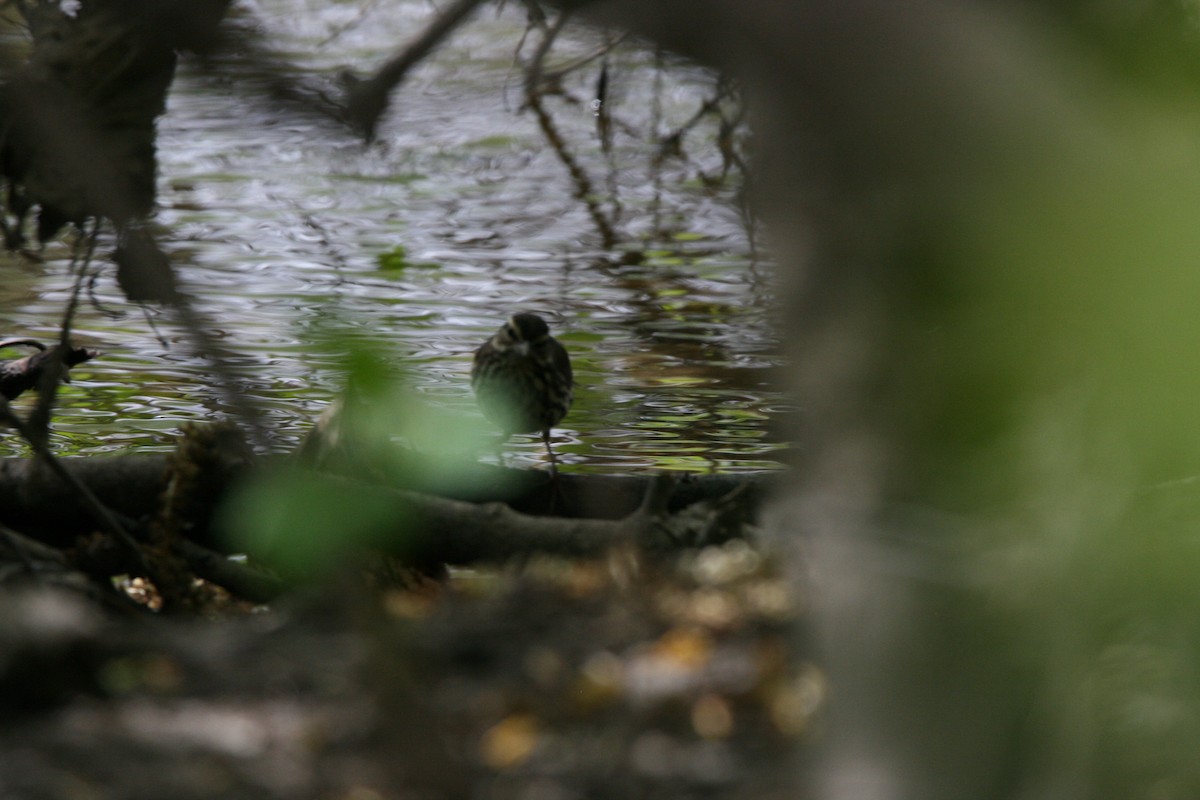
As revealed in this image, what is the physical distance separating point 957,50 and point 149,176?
11.8ft

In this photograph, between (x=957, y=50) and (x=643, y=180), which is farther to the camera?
(x=643, y=180)

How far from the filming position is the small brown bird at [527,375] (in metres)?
5.02

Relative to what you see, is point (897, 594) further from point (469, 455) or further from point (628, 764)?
point (628, 764)

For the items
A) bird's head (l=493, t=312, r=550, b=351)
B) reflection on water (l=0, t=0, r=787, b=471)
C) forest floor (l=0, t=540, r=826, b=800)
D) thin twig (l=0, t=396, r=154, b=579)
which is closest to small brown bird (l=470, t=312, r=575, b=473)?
bird's head (l=493, t=312, r=550, b=351)

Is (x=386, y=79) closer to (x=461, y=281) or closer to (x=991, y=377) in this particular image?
(x=991, y=377)

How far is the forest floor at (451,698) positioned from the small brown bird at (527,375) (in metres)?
1.81

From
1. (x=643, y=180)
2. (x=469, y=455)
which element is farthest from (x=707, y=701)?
(x=643, y=180)

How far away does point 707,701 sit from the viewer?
2734 mm

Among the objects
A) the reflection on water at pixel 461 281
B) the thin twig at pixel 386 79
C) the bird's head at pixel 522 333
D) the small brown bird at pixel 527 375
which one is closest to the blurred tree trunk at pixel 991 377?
the thin twig at pixel 386 79

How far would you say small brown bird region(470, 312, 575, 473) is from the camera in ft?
16.5

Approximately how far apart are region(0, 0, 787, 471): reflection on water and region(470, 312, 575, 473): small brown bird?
0.14 metres

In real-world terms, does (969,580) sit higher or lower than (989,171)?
lower

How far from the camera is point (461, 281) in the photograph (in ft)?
22.4

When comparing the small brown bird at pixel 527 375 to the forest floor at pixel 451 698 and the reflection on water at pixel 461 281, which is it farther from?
the forest floor at pixel 451 698
